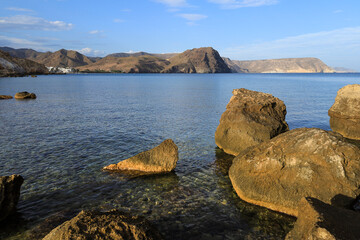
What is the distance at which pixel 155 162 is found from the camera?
1409 centimetres

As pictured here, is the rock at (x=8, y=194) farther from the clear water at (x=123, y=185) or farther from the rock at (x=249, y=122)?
the rock at (x=249, y=122)

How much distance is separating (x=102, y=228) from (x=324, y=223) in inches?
225

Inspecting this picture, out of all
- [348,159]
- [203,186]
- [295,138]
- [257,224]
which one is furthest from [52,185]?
[348,159]

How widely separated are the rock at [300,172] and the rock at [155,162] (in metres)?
4.11

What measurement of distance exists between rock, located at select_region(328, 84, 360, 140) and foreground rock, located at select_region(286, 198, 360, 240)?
683 inches

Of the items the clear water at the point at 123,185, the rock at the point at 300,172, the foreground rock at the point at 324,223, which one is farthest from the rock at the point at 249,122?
the foreground rock at the point at 324,223

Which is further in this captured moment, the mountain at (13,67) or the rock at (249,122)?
the mountain at (13,67)

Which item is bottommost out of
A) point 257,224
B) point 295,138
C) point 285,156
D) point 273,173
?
point 257,224

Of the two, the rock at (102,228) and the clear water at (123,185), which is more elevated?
the rock at (102,228)

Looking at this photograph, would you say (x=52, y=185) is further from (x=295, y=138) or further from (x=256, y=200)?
(x=295, y=138)

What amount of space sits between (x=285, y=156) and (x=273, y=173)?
984 millimetres

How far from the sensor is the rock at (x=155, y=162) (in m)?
14.0

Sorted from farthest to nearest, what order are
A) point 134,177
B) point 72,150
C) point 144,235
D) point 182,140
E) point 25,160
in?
point 182,140 → point 72,150 → point 25,160 → point 134,177 → point 144,235

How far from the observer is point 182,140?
20844 millimetres
